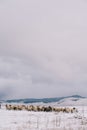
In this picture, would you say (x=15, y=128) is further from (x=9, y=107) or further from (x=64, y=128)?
(x=9, y=107)

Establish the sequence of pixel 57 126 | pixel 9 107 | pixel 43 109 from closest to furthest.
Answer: pixel 57 126 → pixel 43 109 → pixel 9 107

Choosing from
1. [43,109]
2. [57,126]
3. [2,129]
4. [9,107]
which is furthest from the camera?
[9,107]

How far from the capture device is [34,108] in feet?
113

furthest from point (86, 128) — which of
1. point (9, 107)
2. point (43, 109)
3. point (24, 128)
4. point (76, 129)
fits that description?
point (9, 107)

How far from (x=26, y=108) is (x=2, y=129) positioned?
63.0 ft

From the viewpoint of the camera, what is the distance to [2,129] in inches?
642

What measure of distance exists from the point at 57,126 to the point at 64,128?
3.49 feet

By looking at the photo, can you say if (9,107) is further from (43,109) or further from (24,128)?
(24,128)

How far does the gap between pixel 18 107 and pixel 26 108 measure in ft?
2.76

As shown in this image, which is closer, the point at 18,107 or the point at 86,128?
the point at 86,128

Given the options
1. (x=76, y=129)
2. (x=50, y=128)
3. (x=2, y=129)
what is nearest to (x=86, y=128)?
(x=76, y=129)

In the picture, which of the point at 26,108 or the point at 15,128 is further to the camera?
the point at 26,108

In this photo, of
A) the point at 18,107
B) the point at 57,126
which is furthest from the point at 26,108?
the point at 57,126

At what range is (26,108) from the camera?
35.4 m
